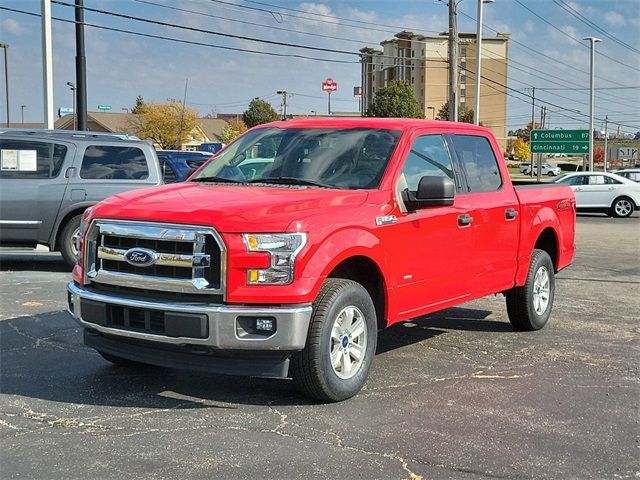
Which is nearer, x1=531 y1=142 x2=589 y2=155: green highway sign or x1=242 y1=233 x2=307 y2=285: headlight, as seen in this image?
x1=242 y1=233 x2=307 y2=285: headlight

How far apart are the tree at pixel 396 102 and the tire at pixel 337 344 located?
59.7 meters

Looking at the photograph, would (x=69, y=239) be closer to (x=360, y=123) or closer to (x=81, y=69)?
(x=360, y=123)

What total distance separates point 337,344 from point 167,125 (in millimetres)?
73599

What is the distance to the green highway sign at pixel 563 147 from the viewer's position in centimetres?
4259

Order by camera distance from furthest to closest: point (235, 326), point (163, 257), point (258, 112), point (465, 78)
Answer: point (465, 78), point (258, 112), point (163, 257), point (235, 326)

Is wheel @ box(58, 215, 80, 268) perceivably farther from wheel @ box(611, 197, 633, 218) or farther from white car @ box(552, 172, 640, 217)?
wheel @ box(611, 197, 633, 218)

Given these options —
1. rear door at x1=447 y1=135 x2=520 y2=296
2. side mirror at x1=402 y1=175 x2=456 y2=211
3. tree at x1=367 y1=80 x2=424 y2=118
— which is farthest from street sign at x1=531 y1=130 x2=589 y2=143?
side mirror at x1=402 y1=175 x2=456 y2=211

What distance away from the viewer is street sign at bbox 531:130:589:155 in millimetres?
42562

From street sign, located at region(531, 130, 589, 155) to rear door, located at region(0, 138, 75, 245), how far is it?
36742 mm

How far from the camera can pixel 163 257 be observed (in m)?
4.59

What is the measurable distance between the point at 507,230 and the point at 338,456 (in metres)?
3.36

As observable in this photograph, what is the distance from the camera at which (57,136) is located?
10836 millimetres

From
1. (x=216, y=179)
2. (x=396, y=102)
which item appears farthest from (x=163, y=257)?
(x=396, y=102)

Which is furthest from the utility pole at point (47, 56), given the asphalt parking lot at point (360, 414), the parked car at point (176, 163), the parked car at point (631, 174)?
the parked car at point (631, 174)
